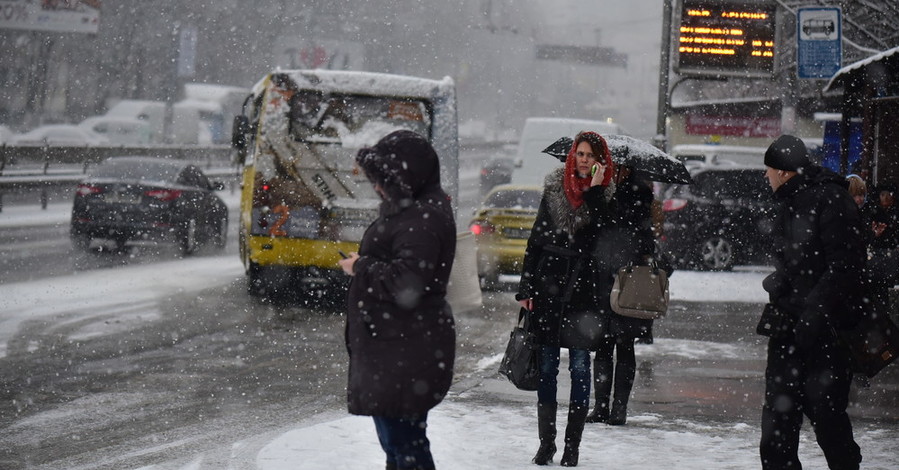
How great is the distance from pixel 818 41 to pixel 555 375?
35.0ft

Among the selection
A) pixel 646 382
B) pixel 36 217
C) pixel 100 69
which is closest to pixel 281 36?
pixel 100 69

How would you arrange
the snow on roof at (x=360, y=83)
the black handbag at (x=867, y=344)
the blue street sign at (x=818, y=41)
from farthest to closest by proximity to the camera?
the blue street sign at (x=818, y=41) < the snow on roof at (x=360, y=83) < the black handbag at (x=867, y=344)

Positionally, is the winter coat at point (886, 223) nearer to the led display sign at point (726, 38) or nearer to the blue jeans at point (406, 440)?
the blue jeans at point (406, 440)

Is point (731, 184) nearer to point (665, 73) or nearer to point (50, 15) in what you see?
point (665, 73)

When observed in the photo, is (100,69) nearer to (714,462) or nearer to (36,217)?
(36,217)

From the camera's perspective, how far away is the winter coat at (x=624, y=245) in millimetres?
6738

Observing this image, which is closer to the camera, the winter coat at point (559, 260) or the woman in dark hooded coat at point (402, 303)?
the woman in dark hooded coat at point (402, 303)

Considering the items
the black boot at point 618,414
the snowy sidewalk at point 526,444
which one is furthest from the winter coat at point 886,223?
the black boot at point 618,414

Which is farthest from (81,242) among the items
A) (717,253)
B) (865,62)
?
(865,62)

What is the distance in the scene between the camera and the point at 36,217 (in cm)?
2605

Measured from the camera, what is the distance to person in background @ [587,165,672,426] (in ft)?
A: 22.4

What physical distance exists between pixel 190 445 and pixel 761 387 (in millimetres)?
4979

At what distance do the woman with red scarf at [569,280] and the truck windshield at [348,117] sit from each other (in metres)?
8.59

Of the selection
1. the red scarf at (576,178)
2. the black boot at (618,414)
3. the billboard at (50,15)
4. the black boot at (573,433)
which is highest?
the billboard at (50,15)
